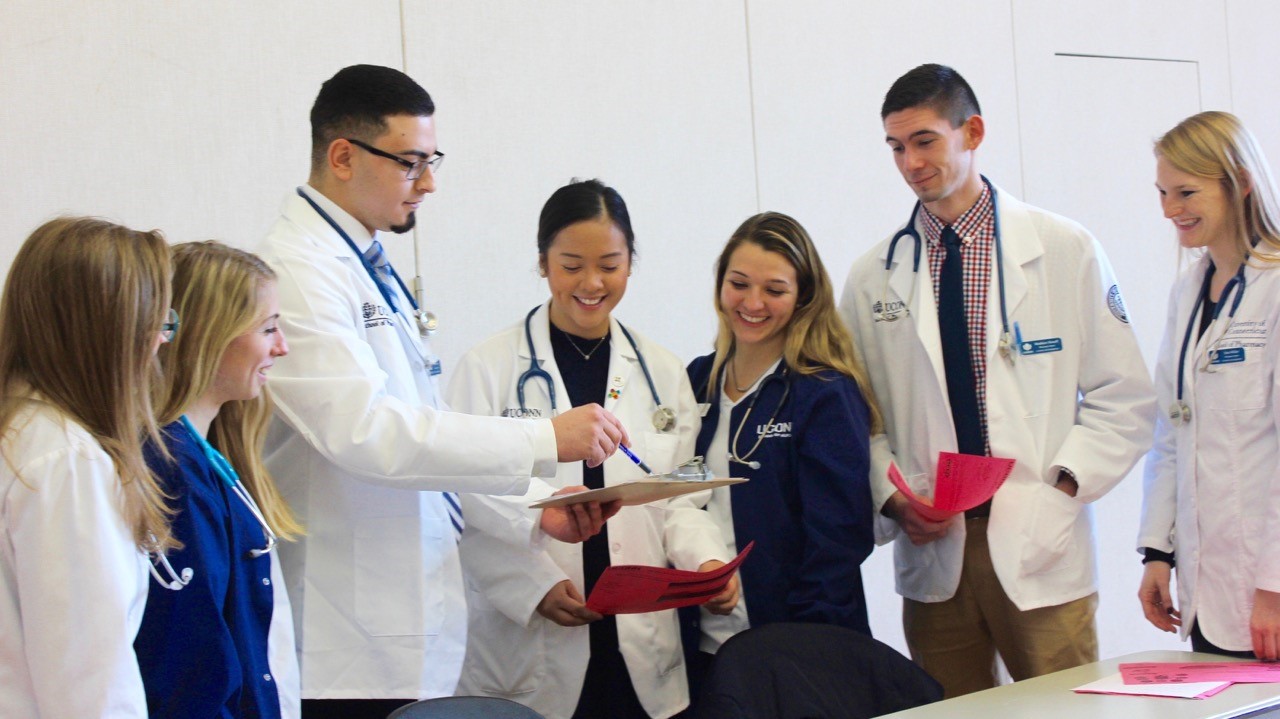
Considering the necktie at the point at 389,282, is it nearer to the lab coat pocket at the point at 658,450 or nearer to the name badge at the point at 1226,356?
the lab coat pocket at the point at 658,450

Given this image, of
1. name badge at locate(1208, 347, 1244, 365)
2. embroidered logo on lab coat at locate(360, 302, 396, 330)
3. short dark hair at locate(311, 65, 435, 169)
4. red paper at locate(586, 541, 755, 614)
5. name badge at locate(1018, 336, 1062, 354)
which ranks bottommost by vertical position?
red paper at locate(586, 541, 755, 614)

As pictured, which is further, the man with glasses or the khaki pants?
the khaki pants

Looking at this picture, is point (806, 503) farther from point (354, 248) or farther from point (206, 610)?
point (206, 610)

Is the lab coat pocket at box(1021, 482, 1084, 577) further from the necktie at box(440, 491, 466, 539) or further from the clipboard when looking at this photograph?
the necktie at box(440, 491, 466, 539)

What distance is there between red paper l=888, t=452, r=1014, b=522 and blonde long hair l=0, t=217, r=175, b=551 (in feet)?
5.45

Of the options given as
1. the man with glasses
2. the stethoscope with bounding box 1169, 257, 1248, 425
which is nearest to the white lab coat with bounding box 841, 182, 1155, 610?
the stethoscope with bounding box 1169, 257, 1248, 425

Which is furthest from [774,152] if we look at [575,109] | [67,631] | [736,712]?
[67,631]

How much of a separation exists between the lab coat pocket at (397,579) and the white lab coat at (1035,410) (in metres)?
1.14

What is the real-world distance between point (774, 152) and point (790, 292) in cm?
142

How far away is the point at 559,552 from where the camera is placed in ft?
8.58

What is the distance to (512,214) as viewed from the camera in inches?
140

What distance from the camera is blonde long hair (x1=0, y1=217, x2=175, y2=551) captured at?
5.32 ft

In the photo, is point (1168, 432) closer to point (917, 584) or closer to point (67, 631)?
point (917, 584)

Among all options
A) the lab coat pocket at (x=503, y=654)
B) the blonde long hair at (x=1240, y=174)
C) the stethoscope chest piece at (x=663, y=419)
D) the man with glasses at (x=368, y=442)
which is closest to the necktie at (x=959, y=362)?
the blonde long hair at (x=1240, y=174)
